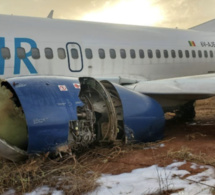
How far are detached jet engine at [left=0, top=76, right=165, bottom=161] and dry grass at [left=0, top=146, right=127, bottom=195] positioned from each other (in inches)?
7.6

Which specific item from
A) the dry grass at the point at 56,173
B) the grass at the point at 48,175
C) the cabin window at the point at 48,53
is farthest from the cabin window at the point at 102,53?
the grass at the point at 48,175

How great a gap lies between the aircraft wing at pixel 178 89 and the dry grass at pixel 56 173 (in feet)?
6.82

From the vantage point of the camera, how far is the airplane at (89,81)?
4750 mm

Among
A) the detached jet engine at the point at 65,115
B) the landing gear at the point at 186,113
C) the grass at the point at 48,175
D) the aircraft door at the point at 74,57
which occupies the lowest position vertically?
the grass at the point at 48,175

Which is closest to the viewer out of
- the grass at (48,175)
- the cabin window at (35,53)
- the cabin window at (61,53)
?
the grass at (48,175)

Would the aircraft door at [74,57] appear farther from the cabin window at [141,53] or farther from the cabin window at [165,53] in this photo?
the cabin window at [165,53]

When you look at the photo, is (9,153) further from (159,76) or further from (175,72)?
(175,72)

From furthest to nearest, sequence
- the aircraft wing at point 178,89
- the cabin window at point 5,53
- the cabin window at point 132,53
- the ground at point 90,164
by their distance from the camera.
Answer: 1. the cabin window at point 132,53
2. the cabin window at point 5,53
3. the aircraft wing at point 178,89
4. the ground at point 90,164

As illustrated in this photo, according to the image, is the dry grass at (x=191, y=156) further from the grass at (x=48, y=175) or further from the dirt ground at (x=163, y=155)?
the grass at (x=48, y=175)

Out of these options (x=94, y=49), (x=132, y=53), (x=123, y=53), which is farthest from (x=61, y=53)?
→ (x=132, y=53)

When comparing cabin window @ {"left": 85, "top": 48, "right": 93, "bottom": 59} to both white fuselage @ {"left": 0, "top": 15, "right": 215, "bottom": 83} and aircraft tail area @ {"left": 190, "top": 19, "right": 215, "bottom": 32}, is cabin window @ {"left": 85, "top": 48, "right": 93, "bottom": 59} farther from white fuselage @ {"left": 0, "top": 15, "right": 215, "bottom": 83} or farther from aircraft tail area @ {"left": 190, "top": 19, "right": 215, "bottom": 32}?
aircraft tail area @ {"left": 190, "top": 19, "right": 215, "bottom": 32}

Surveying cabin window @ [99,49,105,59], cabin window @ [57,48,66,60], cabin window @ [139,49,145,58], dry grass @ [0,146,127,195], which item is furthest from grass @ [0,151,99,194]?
cabin window @ [139,49,145,58]

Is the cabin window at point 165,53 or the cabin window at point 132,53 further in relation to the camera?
the cabin window at point 165,53

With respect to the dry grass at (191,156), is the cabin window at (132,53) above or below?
above
